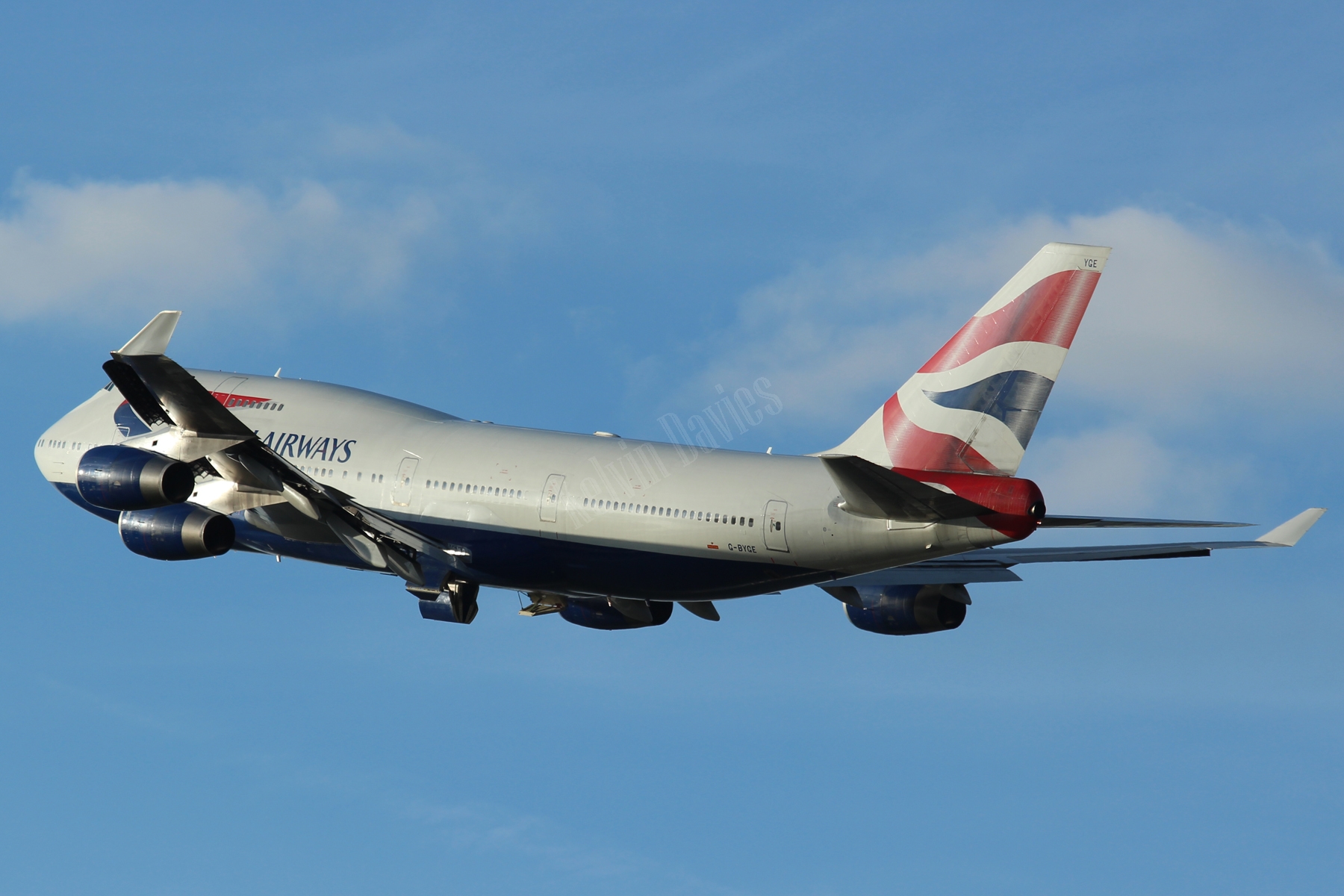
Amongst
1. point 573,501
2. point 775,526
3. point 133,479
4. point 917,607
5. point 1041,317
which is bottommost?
point 133,479

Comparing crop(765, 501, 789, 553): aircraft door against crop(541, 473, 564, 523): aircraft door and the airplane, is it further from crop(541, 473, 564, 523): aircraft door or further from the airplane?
crop(541, 473, 564, 523): aircraft door


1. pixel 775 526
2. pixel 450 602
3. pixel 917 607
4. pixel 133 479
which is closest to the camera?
pixel 775 526

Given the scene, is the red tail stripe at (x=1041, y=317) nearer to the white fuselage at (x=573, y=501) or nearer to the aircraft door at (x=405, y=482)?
the white fuselage at (x=573, y=501)

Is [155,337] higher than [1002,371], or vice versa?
[1002,371]

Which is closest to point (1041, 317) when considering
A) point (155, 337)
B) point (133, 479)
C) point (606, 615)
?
point (606, 615)

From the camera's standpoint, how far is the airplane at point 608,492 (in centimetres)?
2942

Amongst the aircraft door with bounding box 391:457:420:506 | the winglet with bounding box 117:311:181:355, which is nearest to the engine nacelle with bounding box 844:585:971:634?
the aircraft door with bounding box 391:457:420:506

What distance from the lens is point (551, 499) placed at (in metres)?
34.4

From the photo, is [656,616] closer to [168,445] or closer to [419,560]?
[419,560]

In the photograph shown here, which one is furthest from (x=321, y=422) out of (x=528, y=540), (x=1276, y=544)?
(x=1276, y=544)

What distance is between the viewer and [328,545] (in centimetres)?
3709

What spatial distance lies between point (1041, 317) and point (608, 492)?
10115mm

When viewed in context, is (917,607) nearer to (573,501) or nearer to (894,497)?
(894,497)

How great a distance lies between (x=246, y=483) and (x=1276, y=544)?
23134mm
